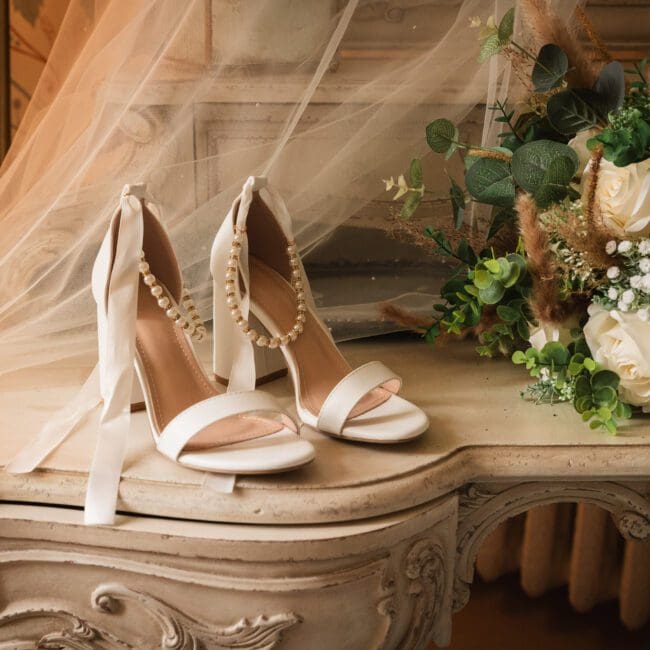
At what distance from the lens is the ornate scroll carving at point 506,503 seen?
2.41 feet

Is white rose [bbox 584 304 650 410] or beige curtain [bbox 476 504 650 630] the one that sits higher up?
white rose [bbox 584 304 650 410]

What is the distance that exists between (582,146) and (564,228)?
0.09m

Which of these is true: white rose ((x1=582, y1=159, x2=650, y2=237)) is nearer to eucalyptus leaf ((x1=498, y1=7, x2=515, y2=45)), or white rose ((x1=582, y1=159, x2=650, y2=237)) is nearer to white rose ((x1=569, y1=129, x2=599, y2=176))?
white rose ((x1=569, y1=129, x2=599, y2=176))

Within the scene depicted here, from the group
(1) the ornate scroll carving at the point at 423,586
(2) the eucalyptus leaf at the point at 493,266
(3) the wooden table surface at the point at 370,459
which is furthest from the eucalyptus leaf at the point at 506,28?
(1) the ornate scroll carving at the point at 423,586

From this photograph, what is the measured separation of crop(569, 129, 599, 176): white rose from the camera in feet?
2.48

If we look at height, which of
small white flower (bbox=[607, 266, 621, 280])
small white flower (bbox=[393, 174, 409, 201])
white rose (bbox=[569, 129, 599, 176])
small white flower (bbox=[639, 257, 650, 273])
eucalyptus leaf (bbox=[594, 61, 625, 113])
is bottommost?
small white flower (bbox=[607, 266, 621, 280])

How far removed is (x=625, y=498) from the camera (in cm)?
75

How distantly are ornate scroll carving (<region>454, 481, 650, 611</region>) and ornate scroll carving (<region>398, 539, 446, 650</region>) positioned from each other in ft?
0.14

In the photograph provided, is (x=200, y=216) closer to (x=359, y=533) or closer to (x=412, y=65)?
(x=412, y=65)

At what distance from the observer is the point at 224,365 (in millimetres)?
821

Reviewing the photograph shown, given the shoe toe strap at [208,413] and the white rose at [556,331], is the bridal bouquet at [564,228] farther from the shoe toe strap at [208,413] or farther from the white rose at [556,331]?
the shoe toe strap at [208,413]

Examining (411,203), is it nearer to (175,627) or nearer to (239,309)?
(239,309)

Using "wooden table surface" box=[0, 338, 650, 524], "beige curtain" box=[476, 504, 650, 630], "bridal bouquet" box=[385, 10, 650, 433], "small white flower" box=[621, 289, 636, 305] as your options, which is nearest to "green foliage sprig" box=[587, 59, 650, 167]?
"bridal bouquet" box=[385, 10, 650, 433]

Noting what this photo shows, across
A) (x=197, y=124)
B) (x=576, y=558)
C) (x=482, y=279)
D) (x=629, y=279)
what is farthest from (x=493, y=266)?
(x=576, y=558)
